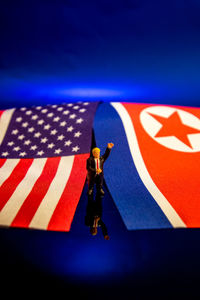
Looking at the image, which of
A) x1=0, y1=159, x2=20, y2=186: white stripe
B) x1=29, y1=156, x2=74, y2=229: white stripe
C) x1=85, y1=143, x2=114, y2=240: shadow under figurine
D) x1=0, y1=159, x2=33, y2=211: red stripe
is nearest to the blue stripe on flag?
x1=85, y1=143, x2=114, y2=240: shadow under figurine

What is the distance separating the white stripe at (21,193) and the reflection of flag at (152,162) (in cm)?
59

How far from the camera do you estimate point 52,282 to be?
3.65 ft

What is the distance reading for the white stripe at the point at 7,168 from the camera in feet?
6.67

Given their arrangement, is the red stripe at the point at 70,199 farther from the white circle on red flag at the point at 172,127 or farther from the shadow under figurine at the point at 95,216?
the white circle on red flag at the point at 172,127

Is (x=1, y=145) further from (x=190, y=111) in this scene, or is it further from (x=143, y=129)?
(x=190, y=111)

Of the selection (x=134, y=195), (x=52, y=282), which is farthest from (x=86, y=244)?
(x=134, y=195)

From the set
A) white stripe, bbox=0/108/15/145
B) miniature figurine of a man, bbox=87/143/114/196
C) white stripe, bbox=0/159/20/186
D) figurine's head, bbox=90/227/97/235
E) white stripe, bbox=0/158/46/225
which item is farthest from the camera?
white stripe, bbox=0/108/15/145

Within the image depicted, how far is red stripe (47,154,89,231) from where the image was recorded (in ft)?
4.80

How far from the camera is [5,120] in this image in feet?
9.28

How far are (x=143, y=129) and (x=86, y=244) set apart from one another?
1.58m

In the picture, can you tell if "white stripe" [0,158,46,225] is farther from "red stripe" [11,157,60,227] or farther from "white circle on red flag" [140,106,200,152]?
"white circle on red flag" [140,106,200,152]

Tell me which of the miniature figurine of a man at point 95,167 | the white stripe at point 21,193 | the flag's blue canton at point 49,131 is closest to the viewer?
the white stripe at point 21,193

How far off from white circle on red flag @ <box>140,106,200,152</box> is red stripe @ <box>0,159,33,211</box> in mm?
1267

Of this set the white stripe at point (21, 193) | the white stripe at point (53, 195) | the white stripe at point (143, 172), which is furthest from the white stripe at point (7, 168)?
the white stripe at point (143, 172)
